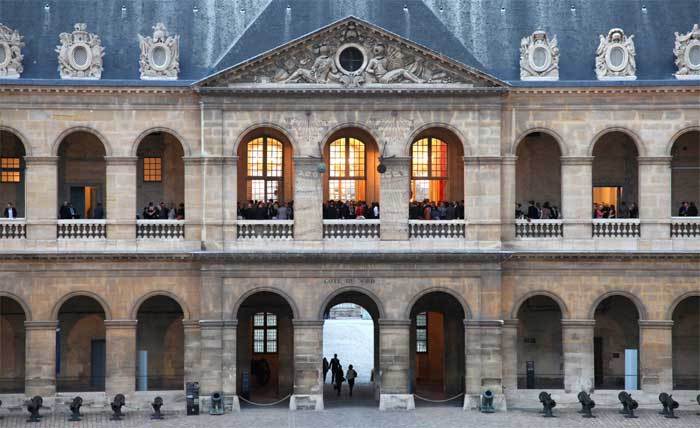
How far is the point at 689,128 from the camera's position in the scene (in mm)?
63031

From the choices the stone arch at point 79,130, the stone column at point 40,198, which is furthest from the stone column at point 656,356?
the stone column at point 40,198

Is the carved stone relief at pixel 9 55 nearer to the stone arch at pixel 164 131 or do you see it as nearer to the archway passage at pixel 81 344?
the stone arch at pixel 164 131

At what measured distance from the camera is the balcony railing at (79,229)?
62312 millimetres

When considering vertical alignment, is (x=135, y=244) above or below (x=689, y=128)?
below

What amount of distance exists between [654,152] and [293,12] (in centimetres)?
1597

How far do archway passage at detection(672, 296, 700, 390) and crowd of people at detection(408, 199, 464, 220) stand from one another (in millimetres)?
10567

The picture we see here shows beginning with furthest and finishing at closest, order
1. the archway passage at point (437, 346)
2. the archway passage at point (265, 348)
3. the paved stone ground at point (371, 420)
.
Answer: the archway passage at point (437, 346) < the archway passage at point (265, 348) < the paved stone ground at point (371, 420)

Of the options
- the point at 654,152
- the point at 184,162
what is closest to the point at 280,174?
the point at 184,162

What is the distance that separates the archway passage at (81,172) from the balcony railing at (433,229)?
1323 cm

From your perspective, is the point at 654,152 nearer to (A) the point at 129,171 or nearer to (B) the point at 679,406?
(B) the point at 679,406

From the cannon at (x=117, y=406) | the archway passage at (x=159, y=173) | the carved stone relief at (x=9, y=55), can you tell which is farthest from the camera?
the archway passage at (x=159, y=173)

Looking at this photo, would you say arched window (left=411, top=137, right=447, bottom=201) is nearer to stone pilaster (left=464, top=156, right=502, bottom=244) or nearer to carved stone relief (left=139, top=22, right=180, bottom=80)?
stone pilaster (left=464, top=156, right=502, bottom=244)

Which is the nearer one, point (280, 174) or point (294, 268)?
point (294, 268)

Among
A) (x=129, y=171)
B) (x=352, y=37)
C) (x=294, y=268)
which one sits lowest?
(x=294, y=268)
